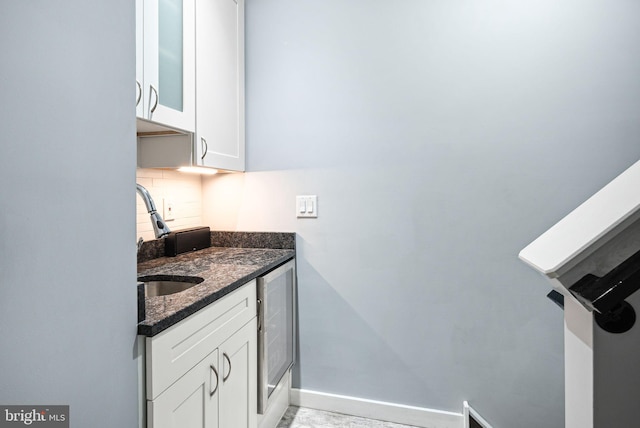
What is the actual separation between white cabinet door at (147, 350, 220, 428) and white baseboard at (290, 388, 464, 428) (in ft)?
3.12

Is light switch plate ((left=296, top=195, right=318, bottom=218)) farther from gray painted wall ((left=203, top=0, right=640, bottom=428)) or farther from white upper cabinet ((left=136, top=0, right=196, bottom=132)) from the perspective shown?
white upper cabinet ((left=136, top=0, right=196, bottom=132))

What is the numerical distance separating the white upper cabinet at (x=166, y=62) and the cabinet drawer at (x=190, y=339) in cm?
78

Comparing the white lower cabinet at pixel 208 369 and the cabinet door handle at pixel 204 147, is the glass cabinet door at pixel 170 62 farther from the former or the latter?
the white lower cabinet at pixel 208 369

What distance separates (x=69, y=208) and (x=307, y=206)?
1381 millimetres

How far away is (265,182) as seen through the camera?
2.10 metres

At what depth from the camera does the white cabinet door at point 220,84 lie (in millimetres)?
1655

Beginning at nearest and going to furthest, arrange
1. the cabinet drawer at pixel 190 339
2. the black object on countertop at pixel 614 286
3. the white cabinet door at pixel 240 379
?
the black object on countertop at pixel 614 286
the cabinet drawer at pixel 190 339
the white cabinet door at pixel 240 379

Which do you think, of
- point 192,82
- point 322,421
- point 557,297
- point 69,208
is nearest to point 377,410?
point 322,421

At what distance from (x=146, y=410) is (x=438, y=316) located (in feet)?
4.75

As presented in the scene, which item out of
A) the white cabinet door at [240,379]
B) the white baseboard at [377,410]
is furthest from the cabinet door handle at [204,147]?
the white baseboard at [377,410]

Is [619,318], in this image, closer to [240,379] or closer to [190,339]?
[190,339]

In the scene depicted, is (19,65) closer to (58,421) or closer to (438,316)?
(58,421)

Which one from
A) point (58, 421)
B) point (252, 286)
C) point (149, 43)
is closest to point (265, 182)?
point (252, 286)

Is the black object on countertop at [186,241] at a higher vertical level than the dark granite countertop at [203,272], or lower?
higher
